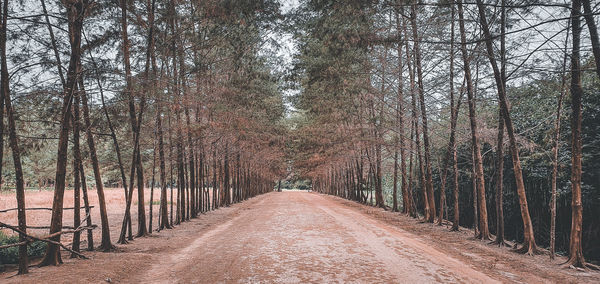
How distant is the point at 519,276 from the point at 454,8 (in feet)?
23.2

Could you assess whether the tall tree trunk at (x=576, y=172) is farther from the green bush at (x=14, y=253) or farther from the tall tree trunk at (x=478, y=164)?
the green bush at (x=14, y=253)

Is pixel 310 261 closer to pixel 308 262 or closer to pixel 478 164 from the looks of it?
pixel 308 262

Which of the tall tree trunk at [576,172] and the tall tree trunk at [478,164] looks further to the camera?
the tall tree trunk at [478,164]

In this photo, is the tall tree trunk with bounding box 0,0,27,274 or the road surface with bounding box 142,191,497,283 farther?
the tall tree trunk with bounding box 0,0,27,274

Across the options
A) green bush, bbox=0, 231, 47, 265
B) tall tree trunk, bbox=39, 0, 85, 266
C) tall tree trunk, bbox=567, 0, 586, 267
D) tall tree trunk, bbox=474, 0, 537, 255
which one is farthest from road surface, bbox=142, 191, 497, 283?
green bush, bbox=0, 231, 47, 265

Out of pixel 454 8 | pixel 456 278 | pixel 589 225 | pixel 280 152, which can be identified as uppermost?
pixel 454 8

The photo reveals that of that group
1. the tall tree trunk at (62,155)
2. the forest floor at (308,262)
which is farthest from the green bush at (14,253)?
the tall tree trunk at (62,155)

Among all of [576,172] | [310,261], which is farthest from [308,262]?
[576,172]

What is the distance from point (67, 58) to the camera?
7.84 m

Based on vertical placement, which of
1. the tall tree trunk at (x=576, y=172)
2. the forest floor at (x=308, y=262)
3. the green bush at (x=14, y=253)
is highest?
the tall tree trunk at (x=576, y=172)

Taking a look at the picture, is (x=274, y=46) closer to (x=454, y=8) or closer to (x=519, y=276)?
(x=454, y=8)

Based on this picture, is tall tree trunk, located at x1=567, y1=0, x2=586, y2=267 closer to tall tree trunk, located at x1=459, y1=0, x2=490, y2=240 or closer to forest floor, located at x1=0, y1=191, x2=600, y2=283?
forest floor, located at x1=0, y1=191, x2=600, y2=283

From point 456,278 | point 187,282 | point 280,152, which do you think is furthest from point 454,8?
point 280,152

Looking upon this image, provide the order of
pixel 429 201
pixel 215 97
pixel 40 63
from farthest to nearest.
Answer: pixel 429 201
pixel 215 97
pixel 40 63
